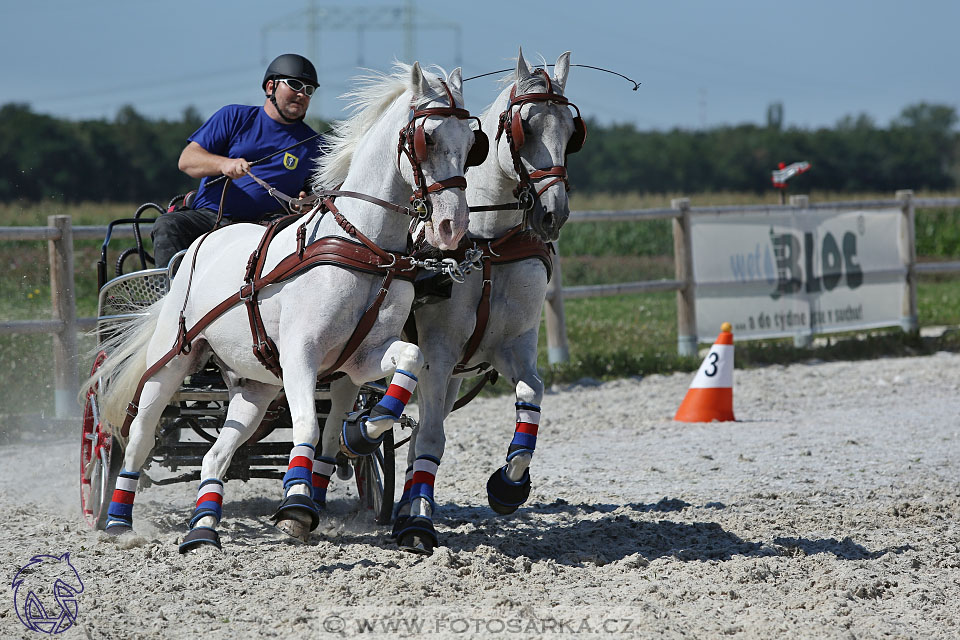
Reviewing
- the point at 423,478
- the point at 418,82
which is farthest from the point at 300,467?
the point at 418,82

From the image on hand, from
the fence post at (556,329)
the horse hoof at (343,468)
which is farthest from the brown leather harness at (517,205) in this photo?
the fence post at (556,329)

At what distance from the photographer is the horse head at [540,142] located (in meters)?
4.18

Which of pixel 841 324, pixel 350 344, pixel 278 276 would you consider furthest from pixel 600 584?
pixel 841 324

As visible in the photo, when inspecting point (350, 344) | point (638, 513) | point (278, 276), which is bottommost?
point (638, 513)

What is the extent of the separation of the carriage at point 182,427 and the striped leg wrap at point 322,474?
0.30 meters

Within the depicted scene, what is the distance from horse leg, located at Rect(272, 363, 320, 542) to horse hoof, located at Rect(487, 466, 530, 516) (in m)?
0.89

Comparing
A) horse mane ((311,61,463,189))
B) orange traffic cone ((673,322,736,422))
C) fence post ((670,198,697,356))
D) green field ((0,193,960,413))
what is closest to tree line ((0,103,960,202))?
green field ((0,193,960,413))

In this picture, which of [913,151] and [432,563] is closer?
[432,563]

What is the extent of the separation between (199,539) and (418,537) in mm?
926

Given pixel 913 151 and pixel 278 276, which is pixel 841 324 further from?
pixel 913 151

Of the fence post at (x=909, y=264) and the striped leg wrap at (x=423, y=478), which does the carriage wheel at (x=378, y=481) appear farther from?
the fence post at (x=909, y=264)

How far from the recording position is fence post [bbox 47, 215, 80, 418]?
7.81 meters

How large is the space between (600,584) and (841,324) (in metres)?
8.89

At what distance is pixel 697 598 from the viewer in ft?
12.3
